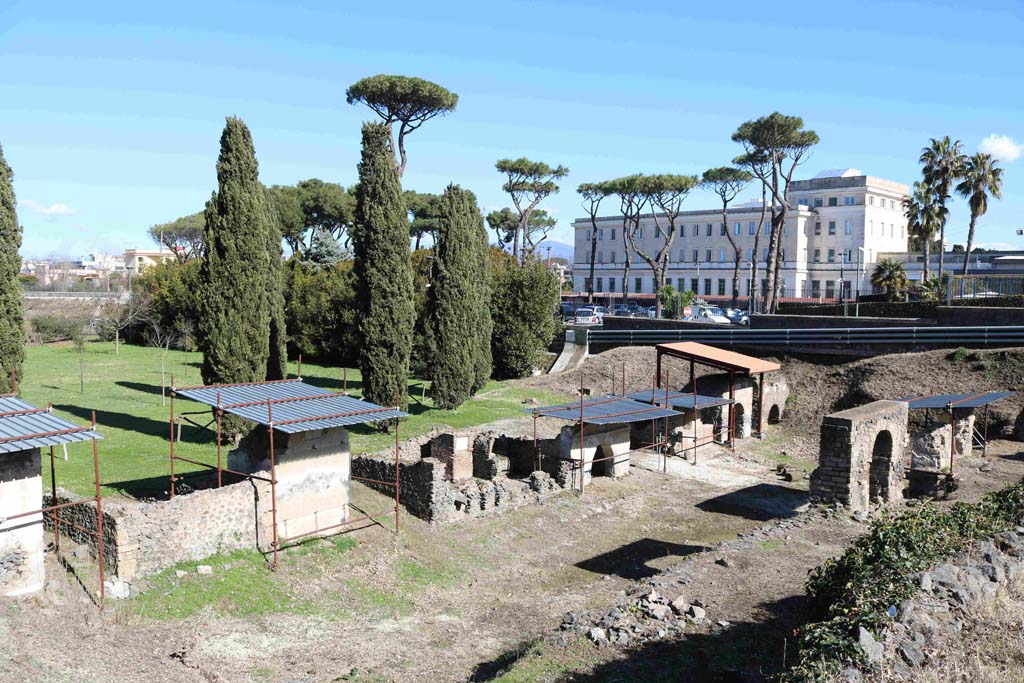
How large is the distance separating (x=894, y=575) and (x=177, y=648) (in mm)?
9986

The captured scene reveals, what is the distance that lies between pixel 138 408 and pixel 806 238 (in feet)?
185

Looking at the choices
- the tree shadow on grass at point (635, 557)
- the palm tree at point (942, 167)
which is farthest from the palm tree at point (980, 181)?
the tree shadow on grass at point (635, 557)

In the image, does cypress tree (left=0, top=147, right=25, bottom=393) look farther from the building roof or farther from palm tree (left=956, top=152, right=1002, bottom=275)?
palm tree (left=956, top=152, right=1002, bottom=275)

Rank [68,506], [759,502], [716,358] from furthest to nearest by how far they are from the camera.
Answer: [716,358], [759,502], [68,506]

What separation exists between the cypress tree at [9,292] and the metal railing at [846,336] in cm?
2788

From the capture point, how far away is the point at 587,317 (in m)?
53.9

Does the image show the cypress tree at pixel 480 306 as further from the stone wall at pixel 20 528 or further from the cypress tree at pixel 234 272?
the stone wall at pixel 20 528

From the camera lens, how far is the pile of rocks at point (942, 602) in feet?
25.7

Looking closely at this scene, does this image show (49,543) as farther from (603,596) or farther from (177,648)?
(603,596)

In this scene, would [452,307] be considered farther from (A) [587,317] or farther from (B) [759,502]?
(A) [587,317]

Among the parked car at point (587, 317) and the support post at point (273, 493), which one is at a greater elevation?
the parked car at point (587, 317)

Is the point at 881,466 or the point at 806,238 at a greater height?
the point at 806,238

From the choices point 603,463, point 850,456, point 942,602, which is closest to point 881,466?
point 850,456

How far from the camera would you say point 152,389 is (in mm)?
33750
